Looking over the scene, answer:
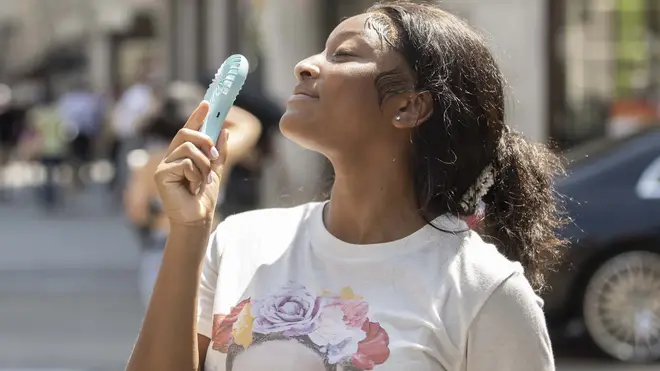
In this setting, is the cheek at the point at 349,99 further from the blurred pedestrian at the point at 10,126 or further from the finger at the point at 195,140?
the blurred pedestrian at the point at 10,126

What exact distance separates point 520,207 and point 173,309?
66 cm

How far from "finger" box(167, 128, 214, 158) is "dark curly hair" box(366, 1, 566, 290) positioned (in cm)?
32

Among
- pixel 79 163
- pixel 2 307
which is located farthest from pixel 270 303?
pixel 79 163

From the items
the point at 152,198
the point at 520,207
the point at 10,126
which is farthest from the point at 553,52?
the point at 10,126

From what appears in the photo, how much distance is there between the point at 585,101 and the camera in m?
14.0

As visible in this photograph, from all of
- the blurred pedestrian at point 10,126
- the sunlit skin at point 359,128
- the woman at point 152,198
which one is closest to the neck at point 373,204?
the sunlit skin at point 359,128

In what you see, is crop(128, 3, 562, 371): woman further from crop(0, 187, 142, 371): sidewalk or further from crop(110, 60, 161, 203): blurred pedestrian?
crop(110, 60, 161, 203): blurred pedestrian

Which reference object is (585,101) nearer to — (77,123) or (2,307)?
(2,307)

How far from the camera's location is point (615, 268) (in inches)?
323

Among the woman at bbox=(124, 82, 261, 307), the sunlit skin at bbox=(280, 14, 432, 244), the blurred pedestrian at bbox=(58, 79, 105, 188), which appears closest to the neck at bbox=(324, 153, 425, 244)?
the sunlit skin at bbox=(280, 14, 432, 244)

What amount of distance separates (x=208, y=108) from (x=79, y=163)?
1730cm

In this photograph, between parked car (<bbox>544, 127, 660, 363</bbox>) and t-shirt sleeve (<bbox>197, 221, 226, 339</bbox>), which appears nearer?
t-shirt sleeve (<bbox>197, 221, 226, 339</bbox>)

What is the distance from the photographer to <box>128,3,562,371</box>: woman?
6.85 feet

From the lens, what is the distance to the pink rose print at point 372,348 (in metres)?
2.07
